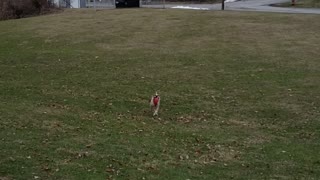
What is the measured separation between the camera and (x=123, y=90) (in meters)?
13.3

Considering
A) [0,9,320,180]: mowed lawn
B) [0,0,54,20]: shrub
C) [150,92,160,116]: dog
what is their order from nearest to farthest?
[0,9,320,180]: mowed lawn
[150,92,160,116]: dog
[0,0,54,20]: shrub

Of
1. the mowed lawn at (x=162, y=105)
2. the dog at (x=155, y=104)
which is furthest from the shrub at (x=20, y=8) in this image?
the dog at (x=155, y=104)

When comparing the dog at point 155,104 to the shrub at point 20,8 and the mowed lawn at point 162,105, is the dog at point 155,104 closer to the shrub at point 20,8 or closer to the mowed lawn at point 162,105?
the mowed lawn at point 162,105

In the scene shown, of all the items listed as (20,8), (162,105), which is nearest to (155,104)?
(162,105)

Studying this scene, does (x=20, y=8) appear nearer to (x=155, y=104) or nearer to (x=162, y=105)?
(x=162, y=105)

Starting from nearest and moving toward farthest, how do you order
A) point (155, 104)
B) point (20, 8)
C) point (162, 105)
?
point (155, 104)
point (162, 105)
point (20, 8)

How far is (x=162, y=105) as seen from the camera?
469 inches

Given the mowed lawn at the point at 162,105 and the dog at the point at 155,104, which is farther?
the dog at the point at 155,104

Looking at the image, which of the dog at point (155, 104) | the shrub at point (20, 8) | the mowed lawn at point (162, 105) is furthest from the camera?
the shrub at point (20, 8)

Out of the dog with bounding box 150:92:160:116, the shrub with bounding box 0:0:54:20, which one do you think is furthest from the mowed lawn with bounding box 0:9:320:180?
the shrub with bounding box 0:0:54:20

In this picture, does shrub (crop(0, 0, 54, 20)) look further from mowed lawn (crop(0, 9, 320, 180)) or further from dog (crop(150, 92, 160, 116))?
dog (crop(150, 92, 160, 116))

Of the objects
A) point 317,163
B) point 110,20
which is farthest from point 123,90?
point 110,20

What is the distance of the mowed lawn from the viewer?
7.90m

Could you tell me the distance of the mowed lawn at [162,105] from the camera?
790 centimetres
